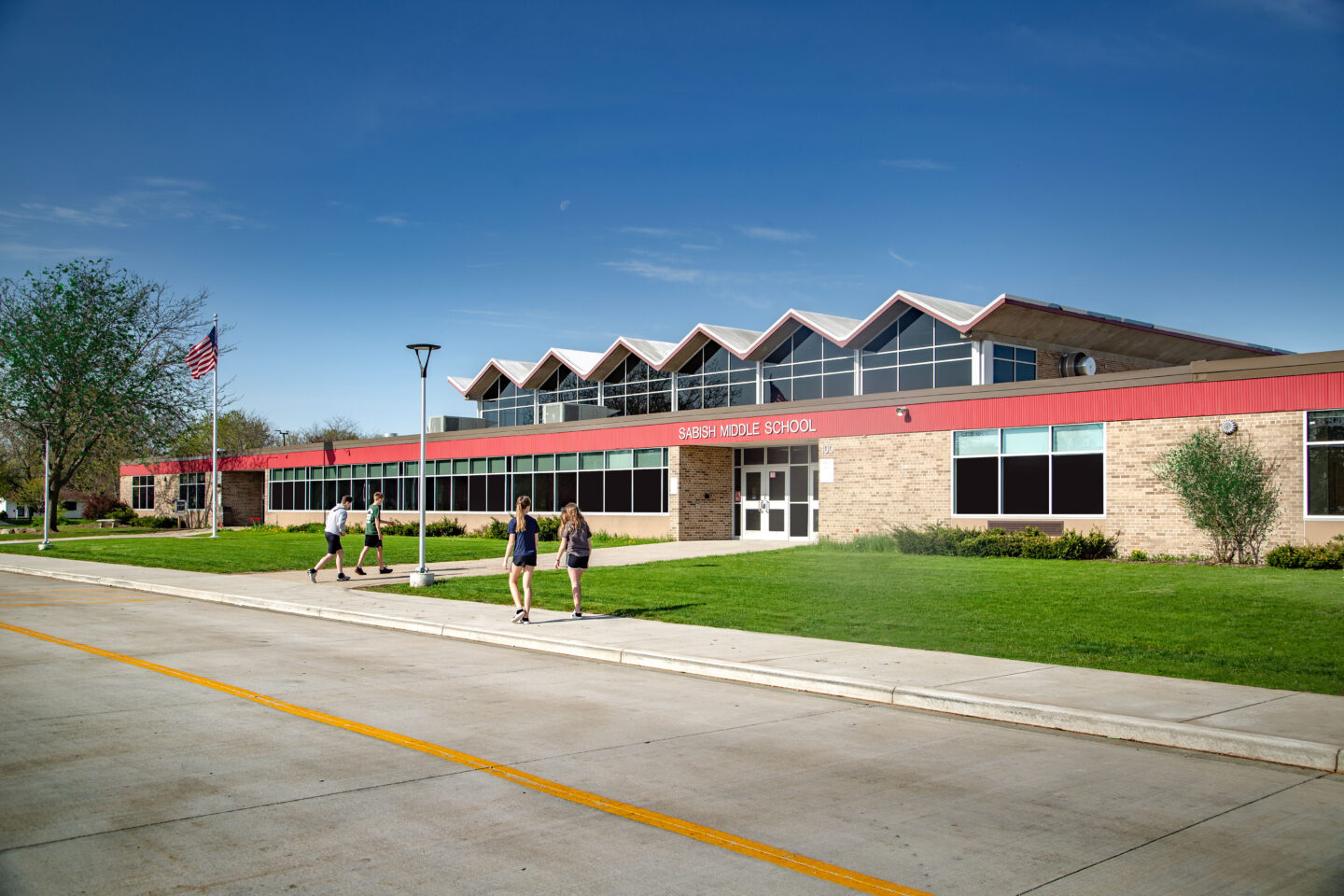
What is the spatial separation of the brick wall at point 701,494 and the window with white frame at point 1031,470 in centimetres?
1010

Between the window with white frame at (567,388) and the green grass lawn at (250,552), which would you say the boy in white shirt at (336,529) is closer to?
the green grass lawn at (250,552)

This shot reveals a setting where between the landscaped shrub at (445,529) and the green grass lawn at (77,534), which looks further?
the green grass lawn at (77,534)

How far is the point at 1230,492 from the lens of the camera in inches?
825

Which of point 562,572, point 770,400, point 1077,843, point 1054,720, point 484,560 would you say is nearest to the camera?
point 1077,843

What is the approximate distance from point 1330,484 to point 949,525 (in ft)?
28.4

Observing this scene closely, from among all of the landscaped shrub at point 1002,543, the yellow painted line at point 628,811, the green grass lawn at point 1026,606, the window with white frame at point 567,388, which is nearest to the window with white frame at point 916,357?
the landscaped shrub at point 1002,543

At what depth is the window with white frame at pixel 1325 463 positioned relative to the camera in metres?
20.1

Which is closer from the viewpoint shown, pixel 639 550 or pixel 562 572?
pixel 562 572

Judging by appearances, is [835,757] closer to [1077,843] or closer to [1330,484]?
[1077,843]

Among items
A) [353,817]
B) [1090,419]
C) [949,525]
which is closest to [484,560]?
[949,525]

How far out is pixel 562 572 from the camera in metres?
22.7

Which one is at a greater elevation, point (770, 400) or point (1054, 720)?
point (770, 400)

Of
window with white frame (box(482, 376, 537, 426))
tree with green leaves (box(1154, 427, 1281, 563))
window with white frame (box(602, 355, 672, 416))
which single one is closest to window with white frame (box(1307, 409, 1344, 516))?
tree with green leaves (box(1154, 427, 1281, 563))

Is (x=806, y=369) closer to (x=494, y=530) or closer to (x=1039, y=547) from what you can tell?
(x=1039, y=547)
